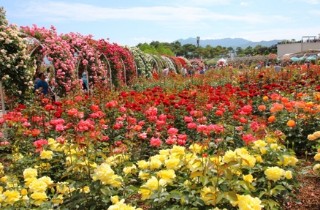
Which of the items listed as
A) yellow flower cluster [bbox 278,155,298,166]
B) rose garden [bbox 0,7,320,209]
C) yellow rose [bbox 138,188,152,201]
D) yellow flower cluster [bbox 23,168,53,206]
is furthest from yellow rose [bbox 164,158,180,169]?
yellow flower cluster [bbox 278,155,298,166]

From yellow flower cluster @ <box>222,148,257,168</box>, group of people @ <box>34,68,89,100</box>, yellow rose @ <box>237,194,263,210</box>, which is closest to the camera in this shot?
yellow rose @ <box>237,194,263,210</box>

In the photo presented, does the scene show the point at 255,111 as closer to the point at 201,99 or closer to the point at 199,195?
the point at 201,99

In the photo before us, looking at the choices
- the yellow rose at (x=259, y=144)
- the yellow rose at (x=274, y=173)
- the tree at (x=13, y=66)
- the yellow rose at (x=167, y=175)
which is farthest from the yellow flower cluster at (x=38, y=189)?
the tree at (x=13, y=66)

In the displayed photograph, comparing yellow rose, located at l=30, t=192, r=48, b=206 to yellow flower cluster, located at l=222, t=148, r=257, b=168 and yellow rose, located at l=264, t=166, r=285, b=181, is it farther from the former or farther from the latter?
yellow rose, located at l=264, t=166, r=285, b=181

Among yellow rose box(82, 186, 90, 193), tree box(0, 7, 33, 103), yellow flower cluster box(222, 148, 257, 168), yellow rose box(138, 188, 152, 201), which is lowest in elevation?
yellow rose box(82, 186, 90, 193)

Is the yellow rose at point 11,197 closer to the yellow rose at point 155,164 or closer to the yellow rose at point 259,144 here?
the yellow rose at point 155,164

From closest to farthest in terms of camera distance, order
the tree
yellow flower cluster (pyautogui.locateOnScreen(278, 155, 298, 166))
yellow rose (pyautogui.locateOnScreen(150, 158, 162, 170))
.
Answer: yellow rose (pyautogui.locateOnScreen(150, 158, 162, 170))
yellow flower cluster (pyautogui.locateOnScreen(278, 155, 298, 166))
the tree

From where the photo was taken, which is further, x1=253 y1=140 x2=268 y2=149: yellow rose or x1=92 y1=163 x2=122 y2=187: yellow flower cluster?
x1=253 y1=140 x2=268 y2=149: yellow rose

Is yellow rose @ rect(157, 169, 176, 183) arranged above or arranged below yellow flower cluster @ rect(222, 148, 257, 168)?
below

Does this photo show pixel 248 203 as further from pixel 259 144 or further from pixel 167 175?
pixel 259 144

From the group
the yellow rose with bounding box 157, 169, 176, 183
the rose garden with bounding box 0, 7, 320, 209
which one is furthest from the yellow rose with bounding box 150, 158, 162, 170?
the yellow rose with bounding box 157, 169, 176, 183

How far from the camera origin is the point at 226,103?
541 cm

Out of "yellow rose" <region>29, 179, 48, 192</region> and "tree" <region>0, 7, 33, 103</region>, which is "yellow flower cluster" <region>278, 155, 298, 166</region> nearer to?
"yellow rose" <region>29, 179, 48, 192</region>

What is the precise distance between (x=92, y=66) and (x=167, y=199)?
11.6m
